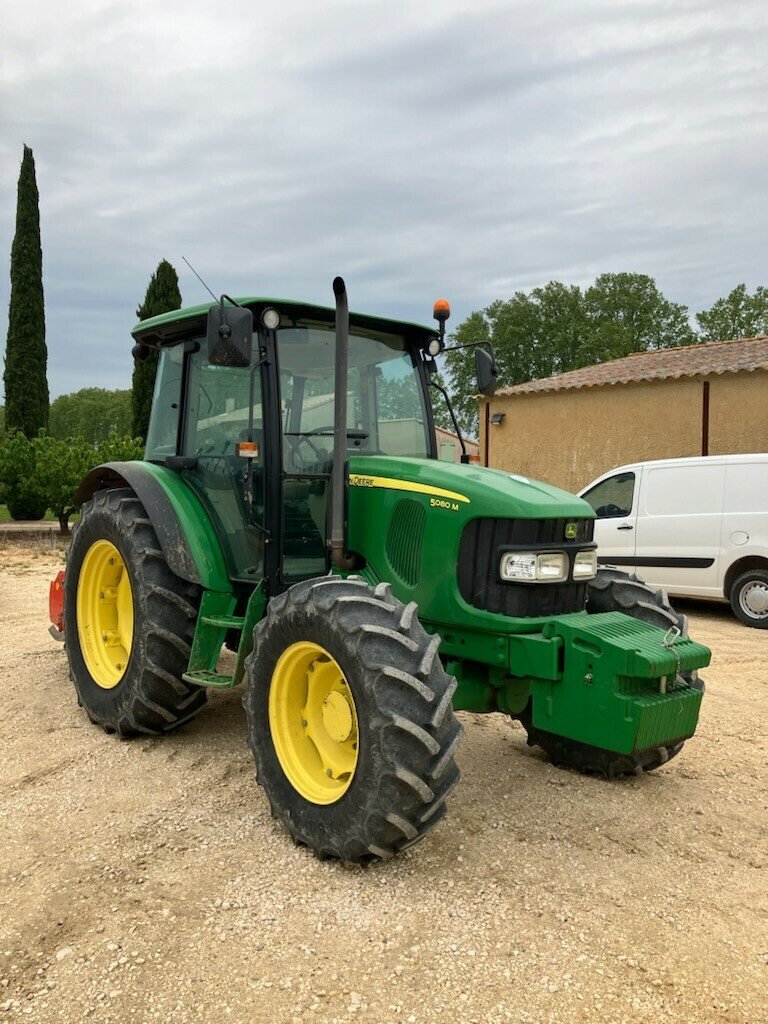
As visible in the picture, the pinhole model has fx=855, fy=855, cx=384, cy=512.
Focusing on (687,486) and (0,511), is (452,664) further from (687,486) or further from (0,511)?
(0,511)

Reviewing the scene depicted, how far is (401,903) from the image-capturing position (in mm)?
2959

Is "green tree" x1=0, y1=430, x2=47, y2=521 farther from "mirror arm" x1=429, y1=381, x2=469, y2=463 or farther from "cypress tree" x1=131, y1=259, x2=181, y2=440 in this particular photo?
"mirror arm" x1=429, y1=381, x2=469, y2=463

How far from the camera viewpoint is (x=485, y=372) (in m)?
4.71

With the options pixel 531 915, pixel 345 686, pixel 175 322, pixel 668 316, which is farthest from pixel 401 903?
pixel 668 316

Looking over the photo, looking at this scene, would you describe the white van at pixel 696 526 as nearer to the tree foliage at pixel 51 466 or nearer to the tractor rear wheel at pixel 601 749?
the tractor rear wheel at pixel 601 749

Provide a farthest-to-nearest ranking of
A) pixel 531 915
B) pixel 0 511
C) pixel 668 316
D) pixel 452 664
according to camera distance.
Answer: pixel 668 316
pixel 0 511
pixel 452 664
pixel 531 915

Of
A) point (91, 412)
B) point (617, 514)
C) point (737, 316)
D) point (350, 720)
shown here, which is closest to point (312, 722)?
point (350, 720)

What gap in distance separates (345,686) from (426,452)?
5.72 ft

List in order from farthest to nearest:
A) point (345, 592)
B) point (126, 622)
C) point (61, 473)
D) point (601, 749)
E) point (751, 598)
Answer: point (61, 473), point (751, 598), point (126, 622), point (601, 749), point (345, 592)

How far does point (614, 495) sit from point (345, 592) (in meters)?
7.23

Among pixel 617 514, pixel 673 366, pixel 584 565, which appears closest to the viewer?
pixel 584 565

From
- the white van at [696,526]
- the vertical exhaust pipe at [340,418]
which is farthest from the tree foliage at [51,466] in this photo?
the vertical exhaust pipe at [340,418]

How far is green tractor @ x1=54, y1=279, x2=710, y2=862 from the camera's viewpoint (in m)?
3.14

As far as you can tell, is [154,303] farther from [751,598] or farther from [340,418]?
[340,418]
